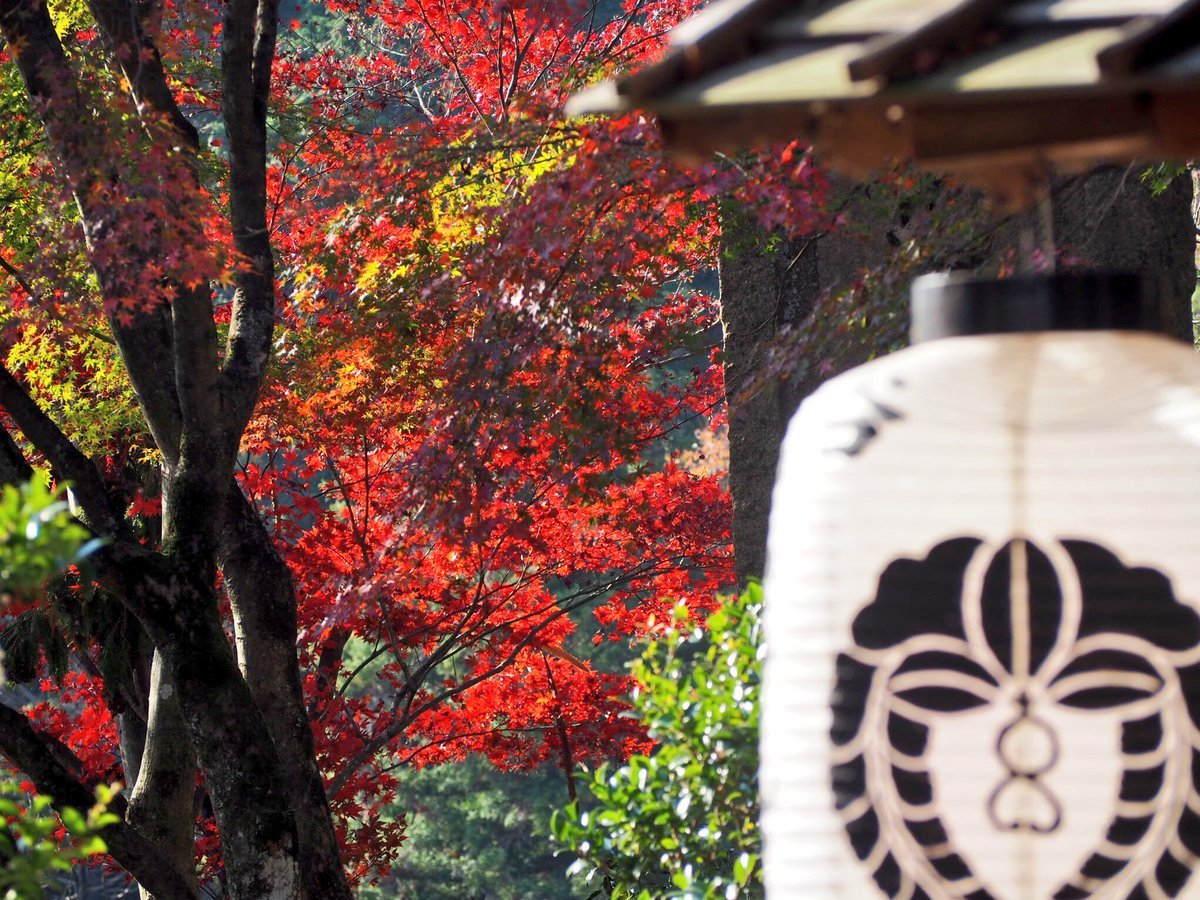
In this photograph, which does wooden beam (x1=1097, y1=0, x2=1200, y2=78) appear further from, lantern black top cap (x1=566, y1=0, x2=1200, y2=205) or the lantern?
the lantern

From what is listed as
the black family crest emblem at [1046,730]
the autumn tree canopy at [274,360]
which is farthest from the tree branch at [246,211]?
the black family crest emblem at [1046,730]

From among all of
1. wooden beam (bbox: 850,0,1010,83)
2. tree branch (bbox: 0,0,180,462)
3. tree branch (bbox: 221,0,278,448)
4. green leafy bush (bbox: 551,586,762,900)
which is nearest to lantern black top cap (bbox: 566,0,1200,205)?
wooden beam (bbox: 850,0,1010,83)

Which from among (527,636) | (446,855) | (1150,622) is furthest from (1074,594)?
(446,855)

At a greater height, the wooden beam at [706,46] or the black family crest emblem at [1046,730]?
the wooden beam at [706,46]

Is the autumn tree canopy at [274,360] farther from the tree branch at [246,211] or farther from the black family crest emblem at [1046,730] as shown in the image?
the black family crest emblem at [1046,730]

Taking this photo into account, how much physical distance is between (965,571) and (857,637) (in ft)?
0.70

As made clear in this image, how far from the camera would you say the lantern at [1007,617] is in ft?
7.09

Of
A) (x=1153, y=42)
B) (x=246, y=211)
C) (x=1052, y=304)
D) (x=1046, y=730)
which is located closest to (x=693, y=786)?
(x=1046, y=730)

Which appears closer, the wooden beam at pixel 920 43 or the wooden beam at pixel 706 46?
the wooden beam at pixel 920 43

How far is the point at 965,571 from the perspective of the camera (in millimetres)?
2201

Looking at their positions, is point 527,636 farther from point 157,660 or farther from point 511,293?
point 511,293

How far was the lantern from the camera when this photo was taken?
216 centimetres

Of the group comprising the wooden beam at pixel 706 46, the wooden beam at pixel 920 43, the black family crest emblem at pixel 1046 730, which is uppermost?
the wooden beam at pixel 706 46

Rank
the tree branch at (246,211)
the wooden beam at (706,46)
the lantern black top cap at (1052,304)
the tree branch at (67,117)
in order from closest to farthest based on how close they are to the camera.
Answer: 1. the wooden beam at (706,46)
2. the lantern black top cap at (1052,304)
3. the tree branch at (67,117)
4. the tree branch at (246,211)
